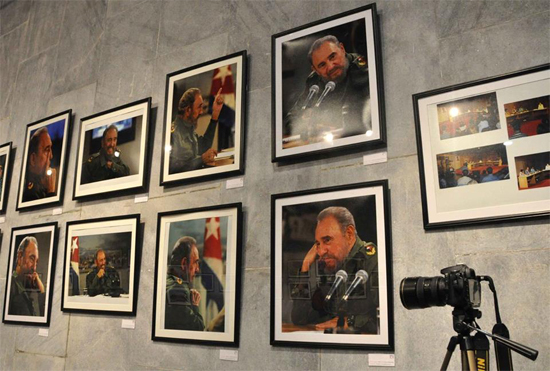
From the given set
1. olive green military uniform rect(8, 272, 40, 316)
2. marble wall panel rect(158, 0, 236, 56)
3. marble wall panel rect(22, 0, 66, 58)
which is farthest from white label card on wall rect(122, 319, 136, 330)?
marble wall panel rect(22, 0, 66, 58)

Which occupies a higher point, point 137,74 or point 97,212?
point 137,74

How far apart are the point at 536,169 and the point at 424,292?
0.97m

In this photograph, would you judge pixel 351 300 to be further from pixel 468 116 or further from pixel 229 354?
pixel 468 116

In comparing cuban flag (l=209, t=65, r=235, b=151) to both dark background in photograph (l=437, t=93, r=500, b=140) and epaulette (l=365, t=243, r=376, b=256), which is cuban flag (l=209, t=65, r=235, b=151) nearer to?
epaulette (l=365, t=243, r=376, b=256)

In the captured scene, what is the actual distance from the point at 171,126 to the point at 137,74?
802 mm

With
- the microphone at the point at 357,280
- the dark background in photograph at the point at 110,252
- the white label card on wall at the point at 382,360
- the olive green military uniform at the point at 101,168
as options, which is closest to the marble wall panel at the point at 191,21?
the olive green military uniform at the point at 101,168

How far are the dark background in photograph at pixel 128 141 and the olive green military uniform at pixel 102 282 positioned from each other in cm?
81

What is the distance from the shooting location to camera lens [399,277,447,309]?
195cm

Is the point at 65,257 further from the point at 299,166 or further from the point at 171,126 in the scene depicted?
the point at 299,166

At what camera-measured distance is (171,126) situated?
152 inches

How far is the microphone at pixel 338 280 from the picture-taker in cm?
282

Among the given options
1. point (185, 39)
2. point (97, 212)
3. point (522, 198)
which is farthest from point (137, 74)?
point (522, 198)

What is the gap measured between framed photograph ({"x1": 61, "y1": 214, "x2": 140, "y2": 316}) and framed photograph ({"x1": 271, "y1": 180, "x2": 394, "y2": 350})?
1301mm

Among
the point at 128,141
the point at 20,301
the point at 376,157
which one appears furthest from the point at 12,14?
the point at 376,157
